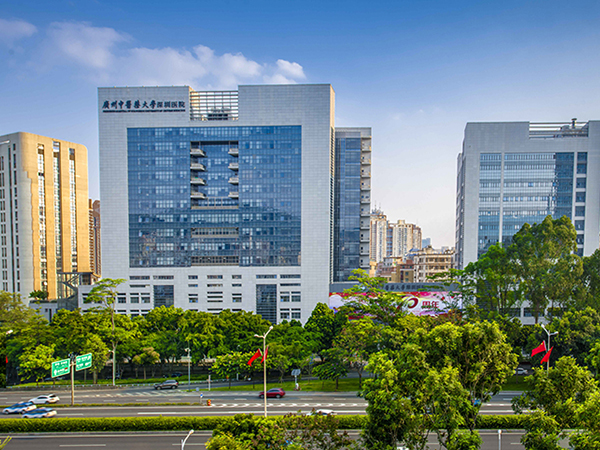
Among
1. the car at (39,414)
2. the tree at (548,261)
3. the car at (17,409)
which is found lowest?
the car at (17,409)

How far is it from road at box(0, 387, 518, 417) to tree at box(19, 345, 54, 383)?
266 cm

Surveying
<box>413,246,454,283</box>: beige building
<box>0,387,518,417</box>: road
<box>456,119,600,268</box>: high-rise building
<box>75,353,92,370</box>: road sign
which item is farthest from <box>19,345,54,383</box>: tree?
<box>413,246,454,283</box>: beige building

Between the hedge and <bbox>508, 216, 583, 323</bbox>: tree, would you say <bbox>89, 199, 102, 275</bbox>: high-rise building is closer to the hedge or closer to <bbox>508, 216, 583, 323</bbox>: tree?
the hedge

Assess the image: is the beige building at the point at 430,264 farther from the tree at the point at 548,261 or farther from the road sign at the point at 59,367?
the road sign at the point at 59,367

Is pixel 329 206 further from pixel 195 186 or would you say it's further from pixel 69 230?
pixel 69 230

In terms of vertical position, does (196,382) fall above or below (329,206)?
below

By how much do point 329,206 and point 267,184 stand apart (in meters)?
13.4

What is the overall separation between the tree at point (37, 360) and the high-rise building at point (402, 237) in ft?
496

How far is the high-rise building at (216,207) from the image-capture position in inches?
2613

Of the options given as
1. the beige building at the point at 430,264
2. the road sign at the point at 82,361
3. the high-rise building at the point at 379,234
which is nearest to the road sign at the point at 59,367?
the road sign at the point at 82,361

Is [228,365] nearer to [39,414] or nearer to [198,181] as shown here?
[39,414]

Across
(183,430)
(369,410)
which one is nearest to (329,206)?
(183,430)

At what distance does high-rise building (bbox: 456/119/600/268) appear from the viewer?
64875 mm

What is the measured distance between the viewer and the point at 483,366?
1797cm
